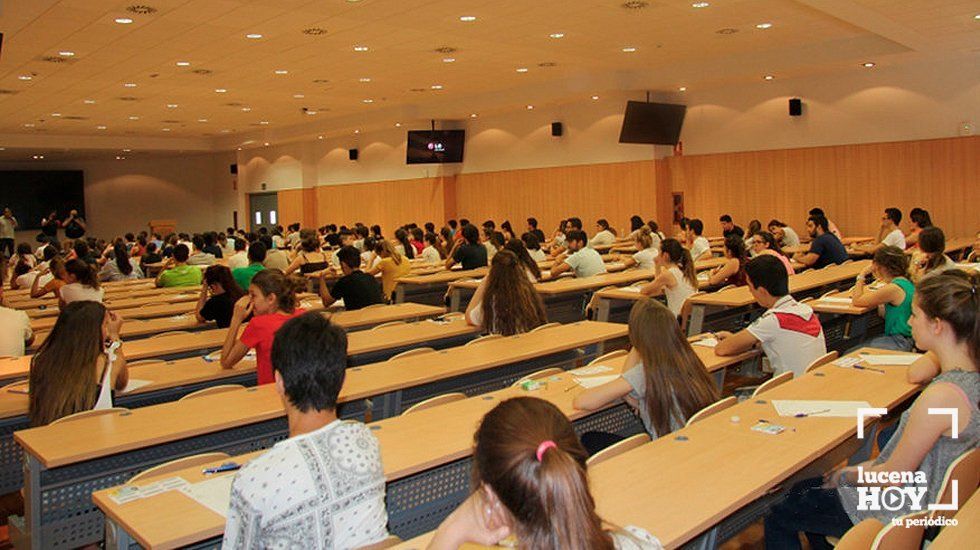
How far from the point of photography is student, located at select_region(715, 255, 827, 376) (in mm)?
4625

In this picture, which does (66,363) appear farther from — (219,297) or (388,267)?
(388,267)

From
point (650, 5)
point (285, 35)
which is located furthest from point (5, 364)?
point (650, 5)

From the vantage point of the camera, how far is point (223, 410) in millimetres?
3824

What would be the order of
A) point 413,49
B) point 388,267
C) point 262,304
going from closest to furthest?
point 262,304 → point 388,267 → point 413,49

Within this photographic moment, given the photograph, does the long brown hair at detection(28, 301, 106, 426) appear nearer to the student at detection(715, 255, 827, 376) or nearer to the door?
the student at detection(715, 255, 827, 376)

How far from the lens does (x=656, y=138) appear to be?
15.4 m

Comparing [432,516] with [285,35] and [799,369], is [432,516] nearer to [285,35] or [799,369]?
[799,369]

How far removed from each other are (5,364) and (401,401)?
→ 103 inches

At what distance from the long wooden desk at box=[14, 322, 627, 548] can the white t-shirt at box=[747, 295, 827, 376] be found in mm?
1430

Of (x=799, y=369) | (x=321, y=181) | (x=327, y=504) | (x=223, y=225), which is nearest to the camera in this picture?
(x=327, y=504)

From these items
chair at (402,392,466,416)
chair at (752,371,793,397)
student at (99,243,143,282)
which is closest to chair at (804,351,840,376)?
chair at (752,371,793,397)

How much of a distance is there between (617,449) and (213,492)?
146 cm

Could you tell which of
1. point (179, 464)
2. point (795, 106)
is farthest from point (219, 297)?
point (795, 106)

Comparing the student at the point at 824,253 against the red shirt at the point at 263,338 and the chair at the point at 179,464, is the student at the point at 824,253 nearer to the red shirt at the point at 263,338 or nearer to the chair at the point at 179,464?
the red shirt at the point at 263,338
